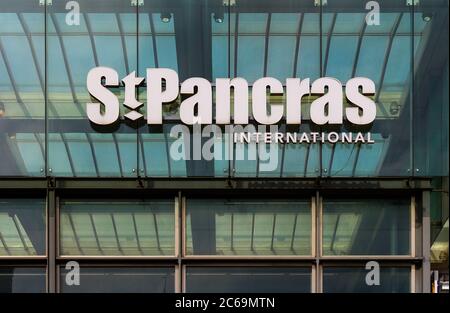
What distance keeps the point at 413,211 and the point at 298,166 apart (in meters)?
1.77

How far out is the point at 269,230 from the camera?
9.85 metres

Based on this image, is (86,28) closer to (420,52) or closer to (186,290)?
(186,290)

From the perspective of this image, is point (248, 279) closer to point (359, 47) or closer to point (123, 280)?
point (123, 280)

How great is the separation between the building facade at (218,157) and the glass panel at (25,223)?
20mm

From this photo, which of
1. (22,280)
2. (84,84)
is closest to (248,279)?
(22,280)

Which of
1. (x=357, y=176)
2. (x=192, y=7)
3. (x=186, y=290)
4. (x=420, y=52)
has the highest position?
(x=192, y=7)

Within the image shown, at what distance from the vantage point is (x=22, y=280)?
387 inches

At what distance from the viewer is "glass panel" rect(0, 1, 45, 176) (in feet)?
32.0

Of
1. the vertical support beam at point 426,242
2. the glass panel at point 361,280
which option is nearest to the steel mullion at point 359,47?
the vertical support beam at point 426,242

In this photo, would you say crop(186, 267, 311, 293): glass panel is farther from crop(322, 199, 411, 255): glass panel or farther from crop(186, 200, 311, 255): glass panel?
crop(322, 199, 411, 255): glass panel

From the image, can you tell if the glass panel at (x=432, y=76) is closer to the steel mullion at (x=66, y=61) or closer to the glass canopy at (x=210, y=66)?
the glass canopy at (x=210, y=66)

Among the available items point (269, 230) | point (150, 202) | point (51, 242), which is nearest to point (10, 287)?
point (51, 242)

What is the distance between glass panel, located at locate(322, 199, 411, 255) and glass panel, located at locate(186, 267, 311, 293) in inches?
21.6

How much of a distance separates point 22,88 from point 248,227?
3.76m
